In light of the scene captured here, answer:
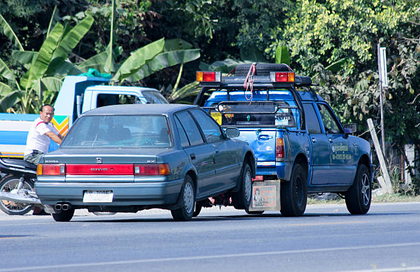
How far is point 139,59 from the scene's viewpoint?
76.3 ft

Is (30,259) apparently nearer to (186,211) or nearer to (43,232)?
(43,232)

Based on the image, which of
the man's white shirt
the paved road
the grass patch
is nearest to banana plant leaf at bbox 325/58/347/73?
the grass patch

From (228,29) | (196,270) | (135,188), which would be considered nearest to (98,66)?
(228,29)

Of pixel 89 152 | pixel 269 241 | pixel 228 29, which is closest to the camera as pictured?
pixel 269 241

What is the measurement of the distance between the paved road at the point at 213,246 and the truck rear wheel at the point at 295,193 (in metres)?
1.08

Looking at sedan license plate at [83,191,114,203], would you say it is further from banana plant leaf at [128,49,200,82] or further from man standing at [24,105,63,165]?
banana plant leaf at [128,49,200,82]

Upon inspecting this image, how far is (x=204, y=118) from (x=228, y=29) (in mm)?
16821

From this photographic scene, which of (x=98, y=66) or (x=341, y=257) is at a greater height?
(x=98, y=66)

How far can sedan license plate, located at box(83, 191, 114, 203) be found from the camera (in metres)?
10.9

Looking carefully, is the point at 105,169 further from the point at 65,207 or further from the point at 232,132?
the point at 232,132

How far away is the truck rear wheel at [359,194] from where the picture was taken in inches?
596

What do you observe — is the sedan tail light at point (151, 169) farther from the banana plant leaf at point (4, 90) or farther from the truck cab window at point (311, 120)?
the banana plant leaf at point (4, 90)

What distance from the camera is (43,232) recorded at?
10.4 m

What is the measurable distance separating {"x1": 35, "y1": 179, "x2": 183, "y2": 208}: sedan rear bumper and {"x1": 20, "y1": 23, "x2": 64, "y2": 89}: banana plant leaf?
1189 centimetres
